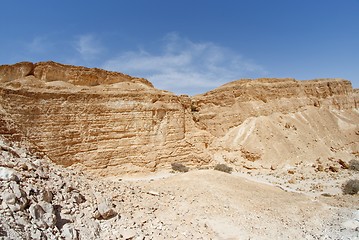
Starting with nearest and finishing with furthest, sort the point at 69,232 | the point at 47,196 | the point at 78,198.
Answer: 1. the point at 69,232
2. the point at 47,196
3. the point at 78,198

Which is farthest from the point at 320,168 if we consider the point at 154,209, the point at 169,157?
the point at 154,209

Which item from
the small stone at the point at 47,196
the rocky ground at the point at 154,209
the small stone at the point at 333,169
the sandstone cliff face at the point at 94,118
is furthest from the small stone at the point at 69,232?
the small stone at the point at 333,169

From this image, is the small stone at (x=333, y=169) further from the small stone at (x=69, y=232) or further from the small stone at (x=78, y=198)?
the small stone at (x=69, y=232)

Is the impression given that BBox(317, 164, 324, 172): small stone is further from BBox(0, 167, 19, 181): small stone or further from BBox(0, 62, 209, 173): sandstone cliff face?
BBox(0, 167, 19, 181): small stone

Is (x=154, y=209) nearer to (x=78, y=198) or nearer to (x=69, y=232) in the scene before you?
(x=78, y=198)

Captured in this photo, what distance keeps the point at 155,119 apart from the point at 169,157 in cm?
312

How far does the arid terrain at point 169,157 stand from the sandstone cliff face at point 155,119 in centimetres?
9

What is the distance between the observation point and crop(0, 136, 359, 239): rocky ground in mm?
6742

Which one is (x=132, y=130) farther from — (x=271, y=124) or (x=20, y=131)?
(x=271, y=124)

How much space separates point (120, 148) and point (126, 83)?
6.96 metres

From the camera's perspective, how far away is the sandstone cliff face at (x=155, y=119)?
1650 cm

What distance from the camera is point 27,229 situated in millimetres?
5922

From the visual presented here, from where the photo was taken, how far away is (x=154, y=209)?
10.0 m

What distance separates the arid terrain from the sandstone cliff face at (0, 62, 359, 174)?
Result: 0.09 m
